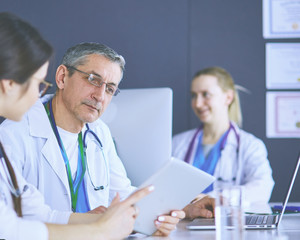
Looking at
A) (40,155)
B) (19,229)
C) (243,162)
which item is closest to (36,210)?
(19,229)

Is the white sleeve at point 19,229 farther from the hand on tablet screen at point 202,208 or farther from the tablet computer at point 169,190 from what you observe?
the hand on tablet screen at point 202,208

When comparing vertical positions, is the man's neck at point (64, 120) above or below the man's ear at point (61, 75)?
below

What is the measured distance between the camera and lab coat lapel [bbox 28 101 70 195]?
1.98m

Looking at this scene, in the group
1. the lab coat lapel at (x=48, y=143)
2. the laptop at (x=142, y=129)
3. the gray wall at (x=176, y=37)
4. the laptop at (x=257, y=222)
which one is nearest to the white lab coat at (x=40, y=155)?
the lab coat lapel at (x=48, y=143)

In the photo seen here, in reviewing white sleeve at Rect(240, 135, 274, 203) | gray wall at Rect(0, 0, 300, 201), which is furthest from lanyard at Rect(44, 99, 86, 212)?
gray wall at Rect(0, 0, 300, 201)

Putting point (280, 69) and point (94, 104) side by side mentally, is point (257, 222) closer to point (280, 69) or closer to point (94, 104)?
point (94, 104)

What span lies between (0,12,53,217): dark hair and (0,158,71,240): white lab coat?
31 centimetres

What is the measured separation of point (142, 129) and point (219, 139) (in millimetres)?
1831

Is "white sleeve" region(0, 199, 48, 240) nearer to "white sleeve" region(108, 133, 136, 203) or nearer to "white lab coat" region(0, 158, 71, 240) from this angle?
"white lab coat" region(0, 158, 71, 240)

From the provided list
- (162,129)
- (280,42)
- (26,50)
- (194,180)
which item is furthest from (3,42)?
(280,42)

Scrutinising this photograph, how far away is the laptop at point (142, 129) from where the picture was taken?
1945 mm

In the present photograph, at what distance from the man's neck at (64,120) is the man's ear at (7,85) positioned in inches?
32.1

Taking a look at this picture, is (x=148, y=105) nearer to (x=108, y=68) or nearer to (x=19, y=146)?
(x=108, y=68)

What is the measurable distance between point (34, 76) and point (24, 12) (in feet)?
9.48
